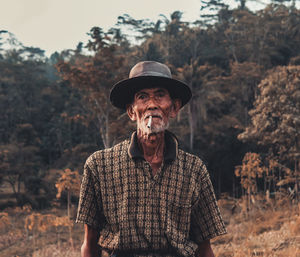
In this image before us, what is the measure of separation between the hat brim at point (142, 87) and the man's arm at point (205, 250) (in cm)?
68

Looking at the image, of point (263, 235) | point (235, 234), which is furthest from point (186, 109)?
point (263, 235)

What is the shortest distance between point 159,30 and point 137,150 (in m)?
34.7

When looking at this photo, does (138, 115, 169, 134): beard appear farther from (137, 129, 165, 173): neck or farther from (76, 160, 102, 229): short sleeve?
(76, 160, 102, 229): short sleeve

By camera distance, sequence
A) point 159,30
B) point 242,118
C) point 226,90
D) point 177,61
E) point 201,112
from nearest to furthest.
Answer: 1. point 201,112
2. point 242,118
3. point 226,90
4. point 177,61
5. point 159,30

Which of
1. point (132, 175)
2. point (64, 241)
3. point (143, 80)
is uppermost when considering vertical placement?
point (143, 80)

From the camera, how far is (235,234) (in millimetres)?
7977

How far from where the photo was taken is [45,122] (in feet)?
86.9

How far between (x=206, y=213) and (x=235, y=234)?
276 inches

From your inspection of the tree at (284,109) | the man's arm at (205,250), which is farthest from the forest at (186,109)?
the man's arm at (205,250)

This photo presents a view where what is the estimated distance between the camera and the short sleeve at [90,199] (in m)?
1.48

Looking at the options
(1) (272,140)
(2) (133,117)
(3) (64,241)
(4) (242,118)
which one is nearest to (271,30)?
(4) (242,118)

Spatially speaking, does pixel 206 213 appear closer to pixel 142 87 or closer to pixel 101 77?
pixel 142 87

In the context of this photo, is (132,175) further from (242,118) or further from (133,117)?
(242,118)

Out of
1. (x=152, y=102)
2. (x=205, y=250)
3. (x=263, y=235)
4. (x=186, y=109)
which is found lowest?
(x=263, y=235)
